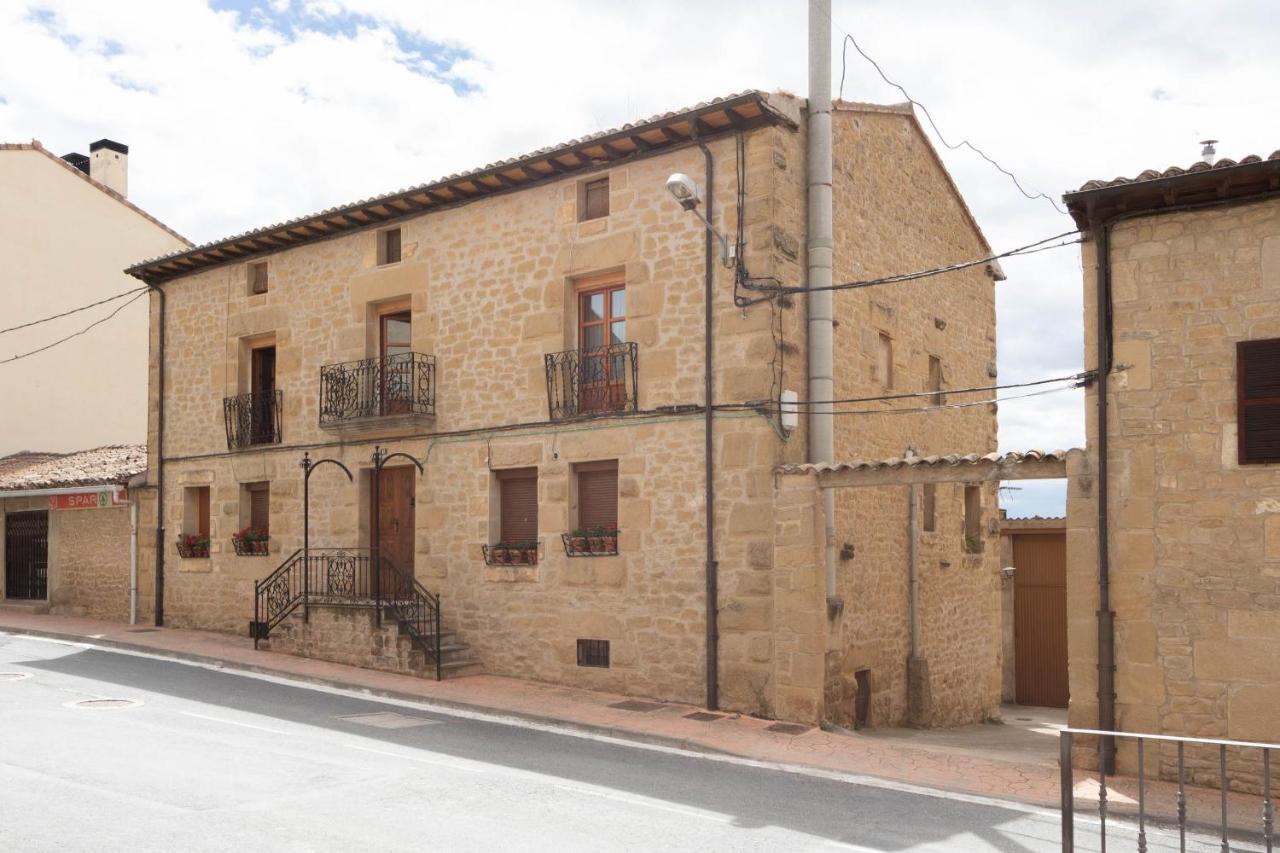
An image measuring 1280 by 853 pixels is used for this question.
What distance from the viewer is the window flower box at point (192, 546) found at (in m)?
17.8

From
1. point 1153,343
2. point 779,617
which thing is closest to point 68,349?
point 779,617

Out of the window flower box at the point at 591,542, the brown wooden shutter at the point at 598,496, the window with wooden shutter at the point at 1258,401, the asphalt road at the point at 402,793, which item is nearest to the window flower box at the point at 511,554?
the window flower box at the point at 591,542

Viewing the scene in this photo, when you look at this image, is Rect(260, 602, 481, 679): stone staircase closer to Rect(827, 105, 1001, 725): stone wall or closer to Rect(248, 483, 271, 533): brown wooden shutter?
Rect(248, 483, 271, 533): brown wooden shutter

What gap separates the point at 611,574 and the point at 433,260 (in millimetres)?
5180

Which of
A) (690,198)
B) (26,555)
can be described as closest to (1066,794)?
(690,198)

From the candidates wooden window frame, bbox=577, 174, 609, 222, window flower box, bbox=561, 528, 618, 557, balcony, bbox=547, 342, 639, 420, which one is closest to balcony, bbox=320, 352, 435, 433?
balcony, bbox=547, 342, 639, 420

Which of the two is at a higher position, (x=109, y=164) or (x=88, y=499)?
(x=109, y=164)

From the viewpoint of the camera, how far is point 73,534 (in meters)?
19.9

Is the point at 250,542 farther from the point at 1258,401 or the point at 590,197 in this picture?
the point at 1258,401

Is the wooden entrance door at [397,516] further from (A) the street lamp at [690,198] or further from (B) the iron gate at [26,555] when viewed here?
(B) the iron gate at [26,555]

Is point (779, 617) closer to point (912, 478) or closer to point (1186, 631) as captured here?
point (912, 478)

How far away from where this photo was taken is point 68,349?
24.4 metres

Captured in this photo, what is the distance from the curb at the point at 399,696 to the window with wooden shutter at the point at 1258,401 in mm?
4821

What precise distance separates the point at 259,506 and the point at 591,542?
6.94 metres
